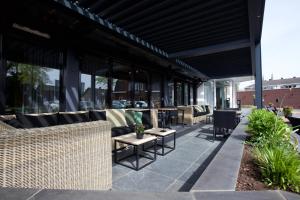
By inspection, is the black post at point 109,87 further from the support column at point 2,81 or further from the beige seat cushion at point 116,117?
the support column at point 2,81

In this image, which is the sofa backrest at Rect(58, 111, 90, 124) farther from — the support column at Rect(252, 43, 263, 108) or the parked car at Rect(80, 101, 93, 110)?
the support column at Rect(252, 43, 263, 108)

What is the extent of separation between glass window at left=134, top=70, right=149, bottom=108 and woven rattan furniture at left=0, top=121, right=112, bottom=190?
16.8 feet

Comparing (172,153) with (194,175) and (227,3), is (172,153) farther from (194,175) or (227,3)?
(227,3)

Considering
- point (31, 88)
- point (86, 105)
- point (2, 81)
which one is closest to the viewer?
point (2, 81)

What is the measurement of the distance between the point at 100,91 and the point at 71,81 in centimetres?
108

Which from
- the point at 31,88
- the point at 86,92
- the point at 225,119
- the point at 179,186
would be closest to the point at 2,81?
the point at 31,88

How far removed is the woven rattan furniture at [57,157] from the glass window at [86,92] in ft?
10.7

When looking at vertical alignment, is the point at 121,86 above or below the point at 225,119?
above

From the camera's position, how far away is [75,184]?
1.74 m

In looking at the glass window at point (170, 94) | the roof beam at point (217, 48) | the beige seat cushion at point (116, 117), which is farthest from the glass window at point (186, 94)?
the beige seat cushion at point (116, 117)

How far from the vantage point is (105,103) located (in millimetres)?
5797

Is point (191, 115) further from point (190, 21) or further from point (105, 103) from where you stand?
point (190, 21)

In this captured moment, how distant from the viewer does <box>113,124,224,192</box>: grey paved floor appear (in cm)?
253

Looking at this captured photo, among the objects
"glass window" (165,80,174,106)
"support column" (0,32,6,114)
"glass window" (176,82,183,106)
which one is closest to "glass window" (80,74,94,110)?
"support column" (0,32,6,114)
